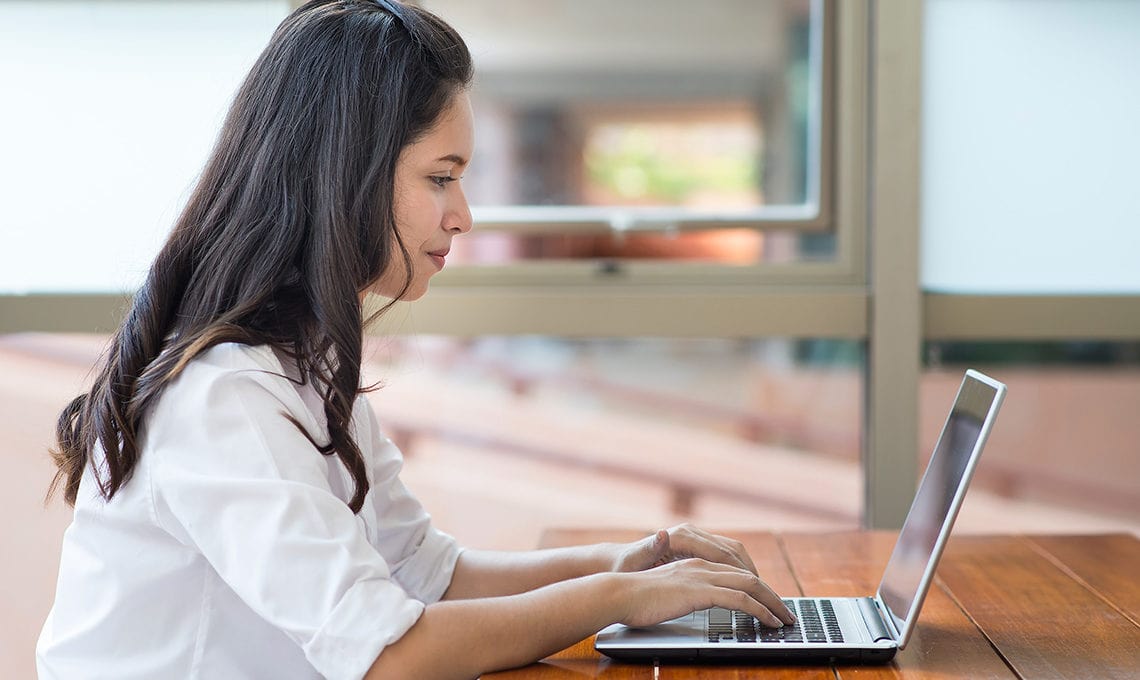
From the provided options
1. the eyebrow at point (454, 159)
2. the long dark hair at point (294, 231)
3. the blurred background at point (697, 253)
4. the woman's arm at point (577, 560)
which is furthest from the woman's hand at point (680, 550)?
the blurred background at point (697, 253)

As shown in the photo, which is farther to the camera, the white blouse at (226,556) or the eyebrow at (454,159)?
the eyebrow at (454,159)

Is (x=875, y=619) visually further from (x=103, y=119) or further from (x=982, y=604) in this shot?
(x=103, y=119)

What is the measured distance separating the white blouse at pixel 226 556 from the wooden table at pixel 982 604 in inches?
7.2

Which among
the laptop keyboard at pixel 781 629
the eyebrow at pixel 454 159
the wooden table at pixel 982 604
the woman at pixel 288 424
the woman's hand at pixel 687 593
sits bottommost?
the wooden table at pixel 982 604

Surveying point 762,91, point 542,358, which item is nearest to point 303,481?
point 542,358

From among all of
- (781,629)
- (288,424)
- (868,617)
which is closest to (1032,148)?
(868,617)

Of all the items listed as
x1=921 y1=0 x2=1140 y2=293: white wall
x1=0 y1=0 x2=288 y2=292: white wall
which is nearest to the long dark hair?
x1=0 y1=0 x2=288 y2=292: white wall

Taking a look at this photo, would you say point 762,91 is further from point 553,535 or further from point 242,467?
point 242,467

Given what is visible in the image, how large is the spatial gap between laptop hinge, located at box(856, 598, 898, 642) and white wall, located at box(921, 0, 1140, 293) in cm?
93

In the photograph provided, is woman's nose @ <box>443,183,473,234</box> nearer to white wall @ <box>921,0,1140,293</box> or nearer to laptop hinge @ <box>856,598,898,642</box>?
laptop hinge @ <box>856,598,898,642</box>

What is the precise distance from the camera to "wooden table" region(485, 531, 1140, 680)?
3.41 feet

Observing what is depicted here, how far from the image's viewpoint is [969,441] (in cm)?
111

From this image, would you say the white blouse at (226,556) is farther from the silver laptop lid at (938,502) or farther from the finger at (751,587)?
the silver laptop lid at (938,502)

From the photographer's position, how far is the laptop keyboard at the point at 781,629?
108 centimetres
